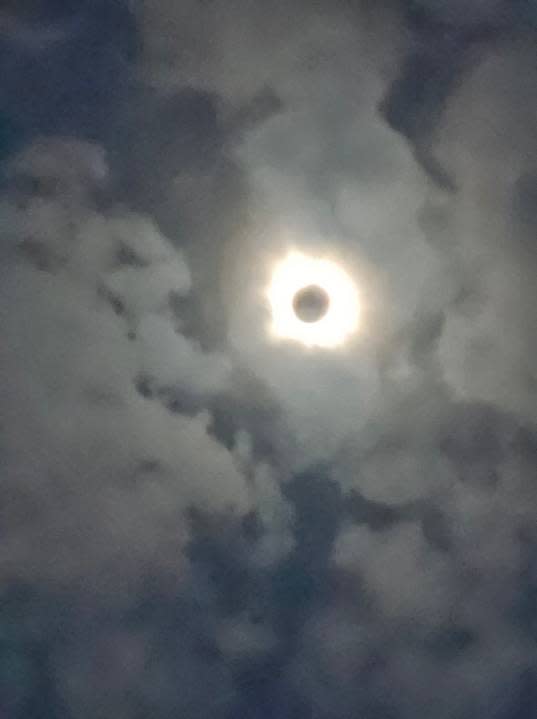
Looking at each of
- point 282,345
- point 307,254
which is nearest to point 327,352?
point 282,345

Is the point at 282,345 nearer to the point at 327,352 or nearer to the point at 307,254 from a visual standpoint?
the point at 327,352

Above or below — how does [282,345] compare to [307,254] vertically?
below

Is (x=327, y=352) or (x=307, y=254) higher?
(x=307, y=254)
